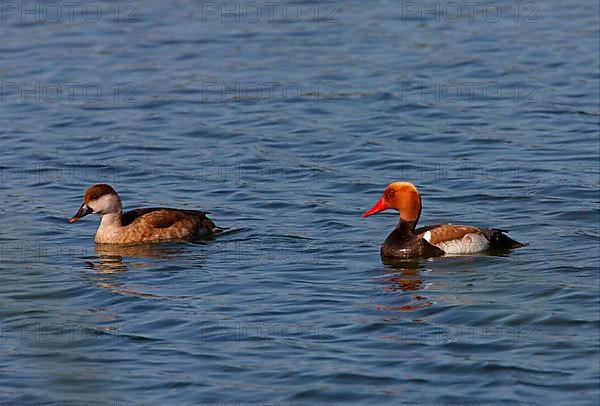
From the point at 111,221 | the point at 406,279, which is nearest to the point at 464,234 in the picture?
the point at 406,279

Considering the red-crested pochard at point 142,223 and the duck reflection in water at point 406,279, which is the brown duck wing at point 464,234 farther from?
the red-crested pochard at point 142,223

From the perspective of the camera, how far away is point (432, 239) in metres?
14.4

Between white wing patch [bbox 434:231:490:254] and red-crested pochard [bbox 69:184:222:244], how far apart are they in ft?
9.04

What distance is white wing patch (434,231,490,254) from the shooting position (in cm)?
1426

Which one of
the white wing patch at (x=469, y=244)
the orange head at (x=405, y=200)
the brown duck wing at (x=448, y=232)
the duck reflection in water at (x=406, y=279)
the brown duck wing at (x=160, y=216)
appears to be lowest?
the duck reflection in water at (x=406, y=279)

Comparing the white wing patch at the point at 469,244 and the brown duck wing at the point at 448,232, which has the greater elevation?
the brown duck wing at the point at 448,232

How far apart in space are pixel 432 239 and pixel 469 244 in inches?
15.3

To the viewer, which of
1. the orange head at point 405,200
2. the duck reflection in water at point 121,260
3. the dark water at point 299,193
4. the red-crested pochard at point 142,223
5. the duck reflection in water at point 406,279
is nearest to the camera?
the dark water at point 299,193

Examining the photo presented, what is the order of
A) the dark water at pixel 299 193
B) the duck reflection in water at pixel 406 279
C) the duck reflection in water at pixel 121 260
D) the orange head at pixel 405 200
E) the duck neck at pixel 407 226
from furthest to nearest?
the orange head at pixel 405 200
the duck neck at pixel 407 226
the duck reflection in water at pixel 121 260
the duck reflection in water at pixel 406 279
the dark water at pixel 299 193

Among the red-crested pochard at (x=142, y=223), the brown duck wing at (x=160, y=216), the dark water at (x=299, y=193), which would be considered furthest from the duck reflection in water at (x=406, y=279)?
the brown duck wing at (x=160, y=216)

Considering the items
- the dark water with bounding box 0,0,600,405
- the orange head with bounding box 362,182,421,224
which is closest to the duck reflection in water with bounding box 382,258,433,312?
the dark water with bounding box 0,0,600,405

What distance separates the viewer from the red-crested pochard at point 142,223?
15.3 m

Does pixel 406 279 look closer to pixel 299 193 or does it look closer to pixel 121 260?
pixel 121 260

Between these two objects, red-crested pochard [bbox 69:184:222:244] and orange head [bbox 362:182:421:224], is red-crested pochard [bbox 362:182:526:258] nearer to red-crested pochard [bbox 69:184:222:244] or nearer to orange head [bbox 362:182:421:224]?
orange head [bbox 362:182:421:224]
